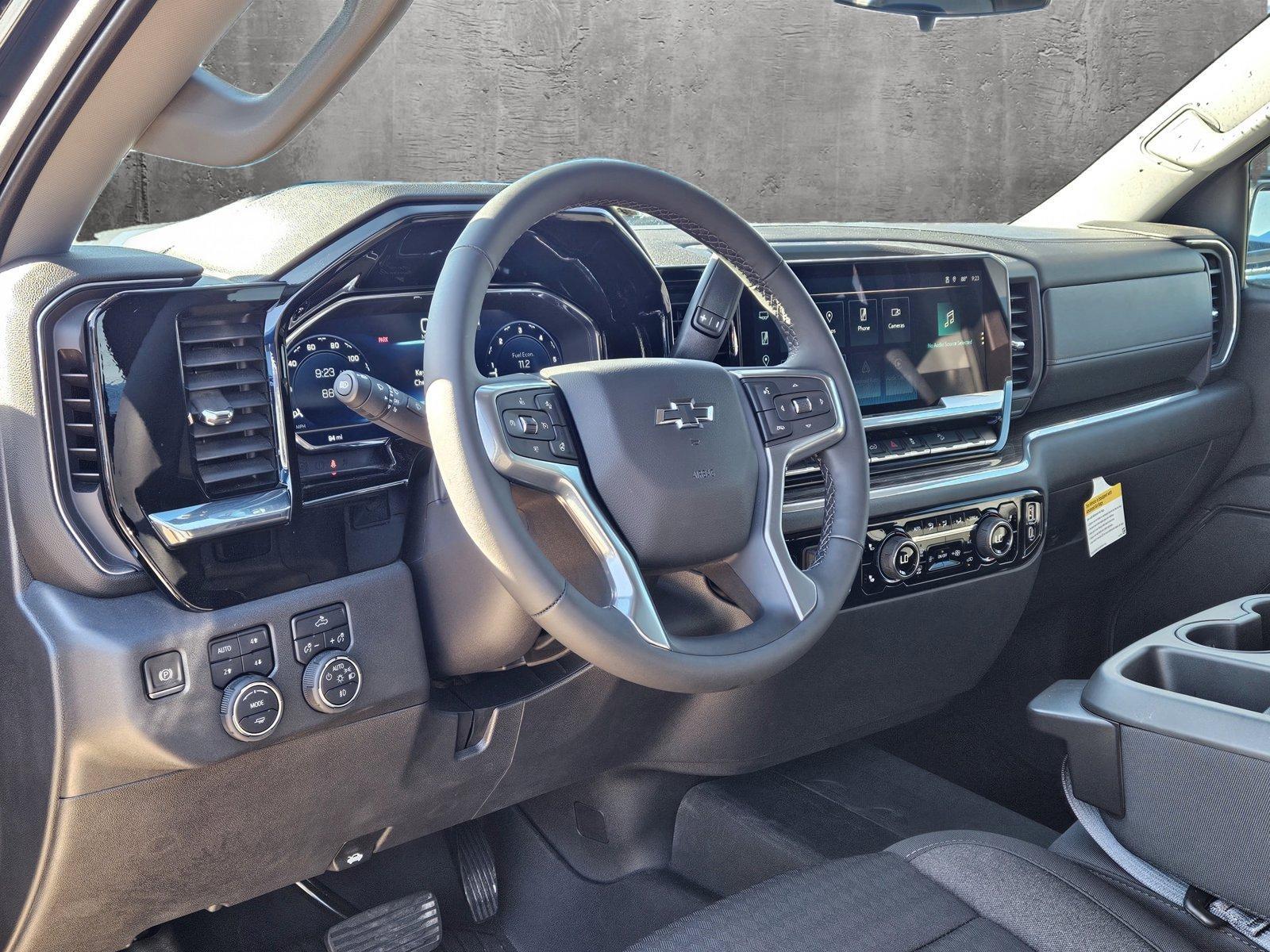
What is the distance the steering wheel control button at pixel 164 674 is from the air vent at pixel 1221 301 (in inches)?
90.9

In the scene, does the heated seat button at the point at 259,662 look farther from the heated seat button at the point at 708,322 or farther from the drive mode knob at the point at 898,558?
the drive mode knob at the point at 898,558

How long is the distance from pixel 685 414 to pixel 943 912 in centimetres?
58

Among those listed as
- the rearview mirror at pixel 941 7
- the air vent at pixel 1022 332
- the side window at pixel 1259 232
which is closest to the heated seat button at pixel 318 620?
the rearview mirror at pixel 941 7

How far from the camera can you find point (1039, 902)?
45.9 inches

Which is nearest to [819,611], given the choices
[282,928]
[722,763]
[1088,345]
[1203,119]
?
[722,763]

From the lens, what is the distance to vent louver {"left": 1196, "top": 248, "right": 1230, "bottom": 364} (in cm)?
258

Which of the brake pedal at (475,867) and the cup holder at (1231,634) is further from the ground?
the cup holder at (1231,634)

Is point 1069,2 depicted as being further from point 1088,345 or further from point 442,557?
point 442,557

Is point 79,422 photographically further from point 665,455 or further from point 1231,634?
point 1231,634

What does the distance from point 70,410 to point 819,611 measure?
0.80 meters

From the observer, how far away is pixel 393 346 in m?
1.36

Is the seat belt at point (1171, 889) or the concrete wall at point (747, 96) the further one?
the concrete wall at point (747, 96)

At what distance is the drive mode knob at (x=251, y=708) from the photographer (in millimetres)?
1198

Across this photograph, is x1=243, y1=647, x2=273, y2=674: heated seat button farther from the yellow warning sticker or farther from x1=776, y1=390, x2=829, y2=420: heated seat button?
the yellow warning sticker
